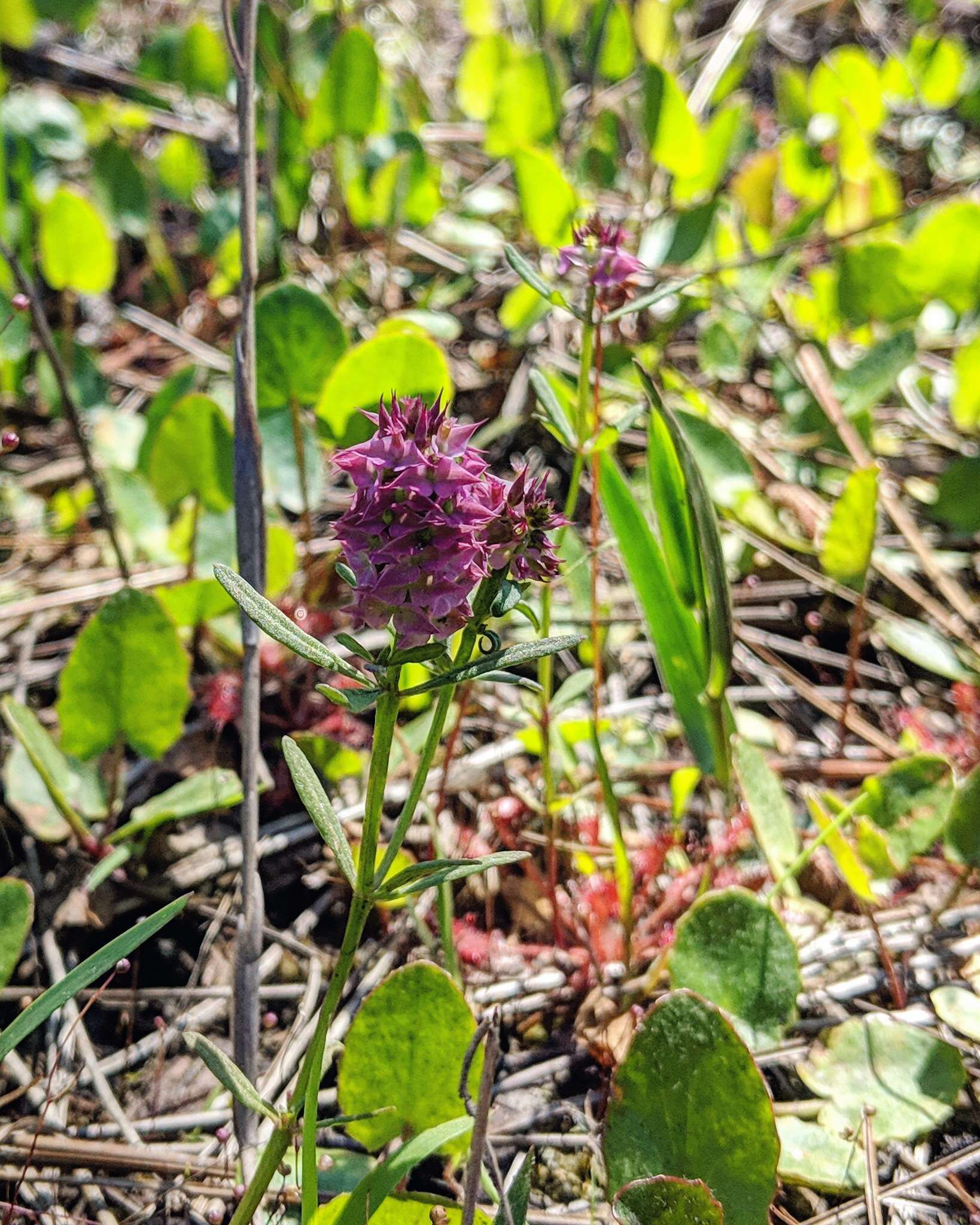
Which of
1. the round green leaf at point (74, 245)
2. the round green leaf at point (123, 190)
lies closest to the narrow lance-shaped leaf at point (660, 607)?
the round green leaf at point (74, 245)

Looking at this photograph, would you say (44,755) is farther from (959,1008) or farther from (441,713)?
(959,1008)

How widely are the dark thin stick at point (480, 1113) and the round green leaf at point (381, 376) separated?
0.86 meters

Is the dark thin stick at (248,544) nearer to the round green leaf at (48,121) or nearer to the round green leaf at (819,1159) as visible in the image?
the round green leaf at (819,1159)

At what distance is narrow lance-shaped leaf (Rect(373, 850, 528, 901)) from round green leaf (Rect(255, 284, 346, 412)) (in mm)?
1018

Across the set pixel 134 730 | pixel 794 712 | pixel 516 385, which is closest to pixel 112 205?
pixel 516 385

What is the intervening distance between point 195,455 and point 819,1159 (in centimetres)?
128

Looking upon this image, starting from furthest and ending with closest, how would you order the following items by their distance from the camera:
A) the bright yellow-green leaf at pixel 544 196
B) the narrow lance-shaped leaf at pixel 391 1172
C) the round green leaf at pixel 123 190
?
the round green leaf at pixel 123 190
the bright yellow-green leaf at pixel 544 196
the narrow lance-shaped leaf at pixel 391 1172

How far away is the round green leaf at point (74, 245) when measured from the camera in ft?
6.67

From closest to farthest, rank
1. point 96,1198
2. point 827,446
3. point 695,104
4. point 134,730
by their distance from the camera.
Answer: point 96,1198
point 134,730
point 827,446
point 695,104

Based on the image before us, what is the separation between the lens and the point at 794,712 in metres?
1.76

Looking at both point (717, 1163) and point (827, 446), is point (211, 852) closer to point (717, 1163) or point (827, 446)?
point (717, 1163)

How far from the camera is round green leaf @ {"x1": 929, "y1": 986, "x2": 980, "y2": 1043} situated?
1179 mm

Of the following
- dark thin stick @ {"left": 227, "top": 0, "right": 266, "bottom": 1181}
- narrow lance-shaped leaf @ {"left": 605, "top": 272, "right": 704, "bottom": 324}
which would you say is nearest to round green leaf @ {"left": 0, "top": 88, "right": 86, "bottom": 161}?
dark thin stick @ {"left": 227, "top": 0, "right": 266, "bottom": 1181}

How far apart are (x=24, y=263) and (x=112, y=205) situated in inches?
22.0
